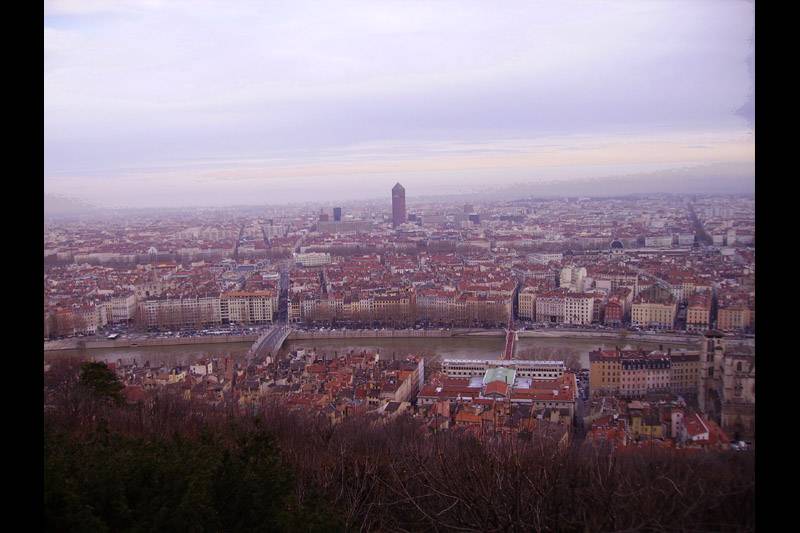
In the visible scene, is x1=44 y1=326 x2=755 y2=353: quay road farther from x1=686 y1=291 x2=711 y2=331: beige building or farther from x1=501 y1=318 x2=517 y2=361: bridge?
x1=686 y1=291 x2=711 y2=331: beige building

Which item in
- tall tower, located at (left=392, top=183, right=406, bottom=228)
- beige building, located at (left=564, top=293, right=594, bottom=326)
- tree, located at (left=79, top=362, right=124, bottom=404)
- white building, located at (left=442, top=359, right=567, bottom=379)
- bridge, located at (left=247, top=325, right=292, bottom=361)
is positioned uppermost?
tall tower, located at (left=392, top=183, right=406, bottom=228)

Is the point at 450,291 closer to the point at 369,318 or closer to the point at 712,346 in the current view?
the point at 369,318

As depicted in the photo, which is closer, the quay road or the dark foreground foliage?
the dark foreground foliage

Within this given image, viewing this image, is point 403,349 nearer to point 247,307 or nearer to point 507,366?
point 507,366

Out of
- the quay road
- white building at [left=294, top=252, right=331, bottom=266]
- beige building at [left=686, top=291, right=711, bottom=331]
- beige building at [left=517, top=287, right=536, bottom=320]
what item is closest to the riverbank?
the quay road
